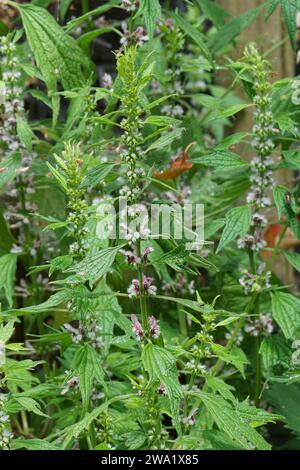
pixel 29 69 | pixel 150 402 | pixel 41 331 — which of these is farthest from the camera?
pixel 41 331

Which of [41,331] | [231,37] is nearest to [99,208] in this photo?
[41,331]

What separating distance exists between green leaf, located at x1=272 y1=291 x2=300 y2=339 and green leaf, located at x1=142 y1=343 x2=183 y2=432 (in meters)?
0.52

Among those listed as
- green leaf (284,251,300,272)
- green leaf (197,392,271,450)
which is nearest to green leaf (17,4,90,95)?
green leaf (284,251,300,272)

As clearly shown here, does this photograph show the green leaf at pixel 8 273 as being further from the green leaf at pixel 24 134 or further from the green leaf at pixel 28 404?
the green leaf at pixel 28 404

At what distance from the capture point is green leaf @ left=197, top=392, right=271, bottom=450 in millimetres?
1841

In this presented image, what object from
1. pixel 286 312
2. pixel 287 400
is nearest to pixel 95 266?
pixel 286 312

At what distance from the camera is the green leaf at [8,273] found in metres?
2.45

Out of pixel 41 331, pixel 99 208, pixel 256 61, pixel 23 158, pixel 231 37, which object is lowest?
pixel 41 331

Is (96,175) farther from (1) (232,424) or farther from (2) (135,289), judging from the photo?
(1) (232,424)

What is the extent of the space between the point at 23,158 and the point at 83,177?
690 mm

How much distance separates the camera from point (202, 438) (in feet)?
6.77

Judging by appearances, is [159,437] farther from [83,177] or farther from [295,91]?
[295,91]

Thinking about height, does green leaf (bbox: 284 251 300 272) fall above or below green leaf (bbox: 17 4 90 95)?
below

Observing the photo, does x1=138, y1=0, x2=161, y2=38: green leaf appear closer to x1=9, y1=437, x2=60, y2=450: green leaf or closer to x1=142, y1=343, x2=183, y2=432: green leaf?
x1=142, y1=343, x2=183, y2=432: green leaf
